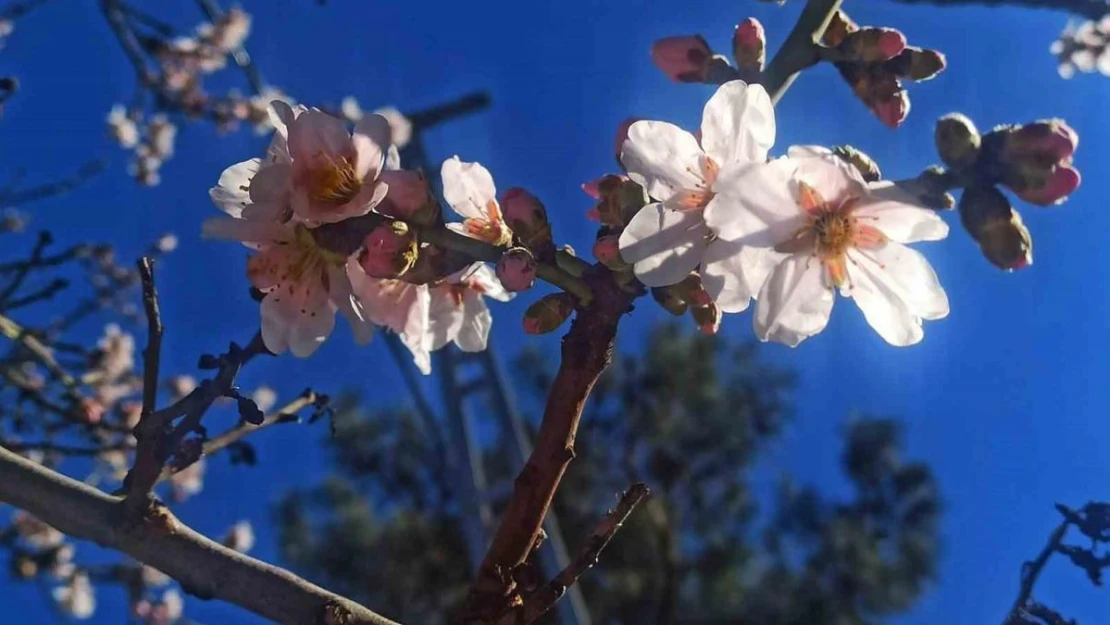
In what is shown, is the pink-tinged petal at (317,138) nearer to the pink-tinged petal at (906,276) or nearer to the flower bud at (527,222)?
the flower bud at (527,222)

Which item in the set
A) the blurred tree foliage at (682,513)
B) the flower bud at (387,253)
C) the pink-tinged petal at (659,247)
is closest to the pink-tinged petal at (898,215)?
the pink-tinged petal at (659,247)

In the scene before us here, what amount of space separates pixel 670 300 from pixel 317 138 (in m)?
0.35

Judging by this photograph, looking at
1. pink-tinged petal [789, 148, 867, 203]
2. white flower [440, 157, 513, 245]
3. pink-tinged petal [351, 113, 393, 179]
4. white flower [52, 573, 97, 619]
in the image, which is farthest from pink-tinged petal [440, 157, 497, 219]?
white flower [52, 573, 97, 619]

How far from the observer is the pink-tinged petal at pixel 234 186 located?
2.88 ft

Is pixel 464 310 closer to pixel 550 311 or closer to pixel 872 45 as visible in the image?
pixel 550 311

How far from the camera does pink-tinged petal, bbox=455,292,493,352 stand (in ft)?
3.22

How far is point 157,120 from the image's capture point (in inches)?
180

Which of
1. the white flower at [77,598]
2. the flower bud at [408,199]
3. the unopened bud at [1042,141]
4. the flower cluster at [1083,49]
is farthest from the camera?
the white flower at [77,598]

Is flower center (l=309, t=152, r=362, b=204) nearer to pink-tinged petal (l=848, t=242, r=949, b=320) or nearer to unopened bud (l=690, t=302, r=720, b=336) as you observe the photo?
unopened bud (l=690, t=302, r=720, b=336)

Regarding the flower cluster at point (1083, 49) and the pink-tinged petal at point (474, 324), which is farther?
the flower cluster at point (1083, 49)

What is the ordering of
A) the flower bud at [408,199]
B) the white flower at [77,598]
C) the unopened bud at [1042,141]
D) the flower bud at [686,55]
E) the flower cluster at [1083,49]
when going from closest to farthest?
the unopened bud at [1042,141], the flower bud at [408,199], the flower bud at [686,55], the flower cluster at [1083,49], the white flower at [77,598]

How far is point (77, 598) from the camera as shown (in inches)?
142

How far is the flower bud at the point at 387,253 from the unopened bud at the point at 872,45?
0.46 metres

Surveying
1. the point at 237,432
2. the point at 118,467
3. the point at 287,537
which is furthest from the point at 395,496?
the point at 237,432
